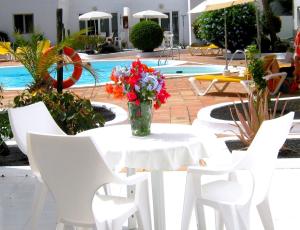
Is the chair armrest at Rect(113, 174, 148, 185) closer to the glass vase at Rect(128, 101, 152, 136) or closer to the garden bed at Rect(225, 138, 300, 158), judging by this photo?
the glass vase at Rect(128, 101, 152, 136)

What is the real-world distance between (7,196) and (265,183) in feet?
9.37

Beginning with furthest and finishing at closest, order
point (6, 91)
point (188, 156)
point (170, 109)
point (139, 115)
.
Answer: point (6, 91) < point (170, 109) < point (139, 115) < point (188, 156)

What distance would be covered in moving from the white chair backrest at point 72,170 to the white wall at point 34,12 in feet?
101

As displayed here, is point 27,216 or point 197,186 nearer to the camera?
point 197,186

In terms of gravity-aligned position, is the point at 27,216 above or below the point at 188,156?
below

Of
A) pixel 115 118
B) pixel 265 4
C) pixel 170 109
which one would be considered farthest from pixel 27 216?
pixel 265 4

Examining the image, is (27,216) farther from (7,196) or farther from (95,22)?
(95,22)

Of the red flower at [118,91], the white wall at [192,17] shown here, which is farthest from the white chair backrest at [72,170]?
the white wall at [192,17]

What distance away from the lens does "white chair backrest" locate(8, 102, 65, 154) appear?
4.61 meters

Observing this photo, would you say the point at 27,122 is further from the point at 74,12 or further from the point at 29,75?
the point at 74,12

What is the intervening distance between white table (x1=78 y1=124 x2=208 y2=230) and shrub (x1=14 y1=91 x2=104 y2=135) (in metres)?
2.81

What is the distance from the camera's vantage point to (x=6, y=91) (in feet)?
51.9

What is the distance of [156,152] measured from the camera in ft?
12.6

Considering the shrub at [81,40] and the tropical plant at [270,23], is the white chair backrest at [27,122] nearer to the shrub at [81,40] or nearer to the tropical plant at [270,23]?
the shrub at [81,40]
